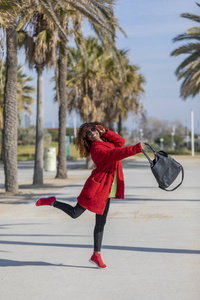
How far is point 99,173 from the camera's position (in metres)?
5.90

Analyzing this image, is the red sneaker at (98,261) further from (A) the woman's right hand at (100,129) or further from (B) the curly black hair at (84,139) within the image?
(A) the woman's right hand at (100,129)

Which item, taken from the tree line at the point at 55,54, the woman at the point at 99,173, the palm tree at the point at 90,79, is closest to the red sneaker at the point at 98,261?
the woman at the point at 99,173

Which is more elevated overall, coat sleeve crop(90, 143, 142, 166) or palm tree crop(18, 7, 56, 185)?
palm tree crop(18, 7, 56, 185)

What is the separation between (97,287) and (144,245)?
7.49ft

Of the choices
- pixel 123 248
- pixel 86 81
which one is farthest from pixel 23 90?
pixel 123 248

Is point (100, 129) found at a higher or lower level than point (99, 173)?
higher

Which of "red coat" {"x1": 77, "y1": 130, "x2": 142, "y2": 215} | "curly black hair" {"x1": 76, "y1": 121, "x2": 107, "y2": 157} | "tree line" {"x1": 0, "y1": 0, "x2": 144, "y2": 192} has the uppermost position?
"tree line" {"x1": 0, "y1": 0, "x2": 144, "y2": 192}

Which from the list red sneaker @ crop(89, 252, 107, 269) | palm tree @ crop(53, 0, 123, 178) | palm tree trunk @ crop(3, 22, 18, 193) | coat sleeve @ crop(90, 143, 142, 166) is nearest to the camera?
coat sleeve @ crop(90, 143, 142, 166)

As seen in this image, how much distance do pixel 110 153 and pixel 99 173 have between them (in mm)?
305

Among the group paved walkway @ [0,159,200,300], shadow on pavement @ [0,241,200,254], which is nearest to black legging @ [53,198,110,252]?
paved walkway @ [0,159,200,300]

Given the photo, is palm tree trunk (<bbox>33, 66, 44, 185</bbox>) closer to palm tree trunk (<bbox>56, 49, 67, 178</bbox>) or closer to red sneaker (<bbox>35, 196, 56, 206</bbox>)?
palm tree trunk (<bbox>56, 49, 67, 178</bbox>)

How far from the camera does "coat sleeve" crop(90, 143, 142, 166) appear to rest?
551 centimetres

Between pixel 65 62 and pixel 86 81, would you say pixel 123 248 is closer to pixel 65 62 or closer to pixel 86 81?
pixel 65 62

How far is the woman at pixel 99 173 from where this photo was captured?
5.84 meters
